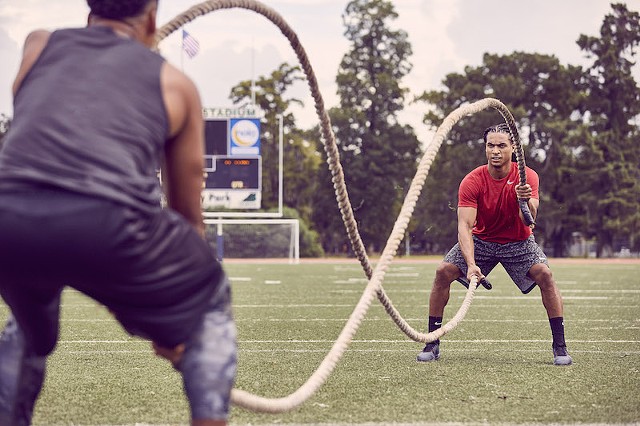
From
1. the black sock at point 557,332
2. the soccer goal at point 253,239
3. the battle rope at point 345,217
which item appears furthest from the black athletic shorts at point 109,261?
the soccer goal at point 253,239

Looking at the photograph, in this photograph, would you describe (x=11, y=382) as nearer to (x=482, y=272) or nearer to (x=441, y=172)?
(x=482, y=272)

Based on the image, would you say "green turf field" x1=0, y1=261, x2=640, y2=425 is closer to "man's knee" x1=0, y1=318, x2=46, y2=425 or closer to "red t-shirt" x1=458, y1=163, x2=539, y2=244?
"red t-shirt" x1=458, y1=163, x2=539, y2=244

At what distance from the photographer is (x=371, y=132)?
66812 mm

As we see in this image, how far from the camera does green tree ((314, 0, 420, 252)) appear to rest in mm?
65312

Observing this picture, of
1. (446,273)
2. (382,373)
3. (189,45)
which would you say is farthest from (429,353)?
(189,45)

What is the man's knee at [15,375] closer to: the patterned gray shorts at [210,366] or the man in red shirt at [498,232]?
the patterned gray shorts at [210,366]

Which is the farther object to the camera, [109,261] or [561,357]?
[561,357]

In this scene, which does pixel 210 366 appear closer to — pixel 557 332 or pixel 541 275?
pixel 557 332

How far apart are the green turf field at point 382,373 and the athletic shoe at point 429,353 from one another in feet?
0.32

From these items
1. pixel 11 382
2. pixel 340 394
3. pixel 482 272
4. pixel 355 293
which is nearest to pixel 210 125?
pixel 355 293

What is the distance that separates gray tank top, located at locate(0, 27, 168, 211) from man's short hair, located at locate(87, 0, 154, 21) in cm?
9

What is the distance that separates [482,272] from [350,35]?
61.0 m

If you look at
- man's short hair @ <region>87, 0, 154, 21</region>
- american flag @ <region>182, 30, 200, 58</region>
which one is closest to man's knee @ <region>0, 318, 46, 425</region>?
man's short hair @ <region>87, 0, 154, 21</region>

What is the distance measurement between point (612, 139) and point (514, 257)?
188 ft
